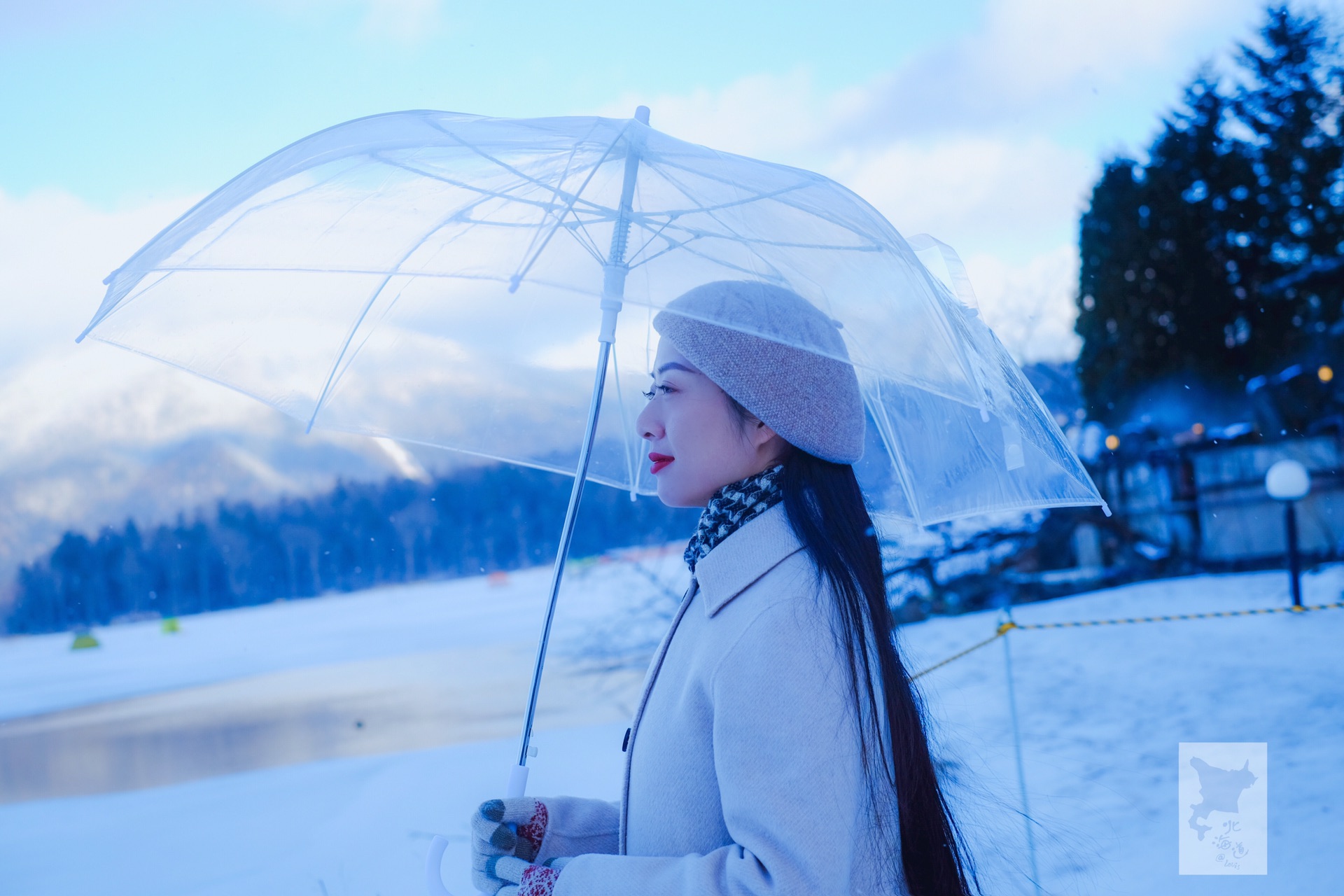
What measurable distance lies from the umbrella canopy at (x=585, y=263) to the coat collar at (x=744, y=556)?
238mm

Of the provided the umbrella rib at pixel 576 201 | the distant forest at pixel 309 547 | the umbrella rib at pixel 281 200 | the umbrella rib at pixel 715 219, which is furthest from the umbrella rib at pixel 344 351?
the distant forest at pixel 309 547

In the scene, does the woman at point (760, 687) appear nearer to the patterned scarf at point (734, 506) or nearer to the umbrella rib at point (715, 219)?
the patterned scarf at point (734, 506)

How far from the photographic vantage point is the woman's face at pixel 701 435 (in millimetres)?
1254

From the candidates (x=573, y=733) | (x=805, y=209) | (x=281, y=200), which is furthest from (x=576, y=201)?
(x=573, y=733)

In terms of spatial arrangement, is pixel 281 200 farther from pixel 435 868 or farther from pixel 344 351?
pixel 435 868

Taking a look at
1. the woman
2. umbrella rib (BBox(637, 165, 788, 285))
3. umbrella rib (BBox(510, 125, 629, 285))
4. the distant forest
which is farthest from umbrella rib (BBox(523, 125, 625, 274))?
the distant forest

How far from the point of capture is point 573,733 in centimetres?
577

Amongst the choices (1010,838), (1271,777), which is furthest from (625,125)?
(1271,777)

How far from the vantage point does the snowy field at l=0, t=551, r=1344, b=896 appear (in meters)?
3.46

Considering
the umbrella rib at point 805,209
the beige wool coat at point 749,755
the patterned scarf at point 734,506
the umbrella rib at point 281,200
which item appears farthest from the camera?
the umbrella rib at point 281,200

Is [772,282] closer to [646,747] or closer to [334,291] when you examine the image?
[646,747]

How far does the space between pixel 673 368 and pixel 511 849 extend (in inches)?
26.8

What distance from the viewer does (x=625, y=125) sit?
56.7 inches

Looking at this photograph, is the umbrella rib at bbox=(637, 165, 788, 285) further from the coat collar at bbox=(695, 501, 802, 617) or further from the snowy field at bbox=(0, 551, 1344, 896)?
the snowy field at bbox=(0, 551, 1344, 896)
